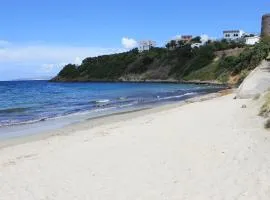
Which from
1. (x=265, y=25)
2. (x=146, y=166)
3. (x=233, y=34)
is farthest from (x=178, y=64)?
(x=146, y=166)

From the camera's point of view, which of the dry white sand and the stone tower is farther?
the stone tower

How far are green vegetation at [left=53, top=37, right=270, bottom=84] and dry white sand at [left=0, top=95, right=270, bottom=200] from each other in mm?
65556

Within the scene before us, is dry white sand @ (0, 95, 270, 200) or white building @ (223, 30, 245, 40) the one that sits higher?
white building @ (223, 30, 245, 40)

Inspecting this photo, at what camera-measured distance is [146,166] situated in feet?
33.3

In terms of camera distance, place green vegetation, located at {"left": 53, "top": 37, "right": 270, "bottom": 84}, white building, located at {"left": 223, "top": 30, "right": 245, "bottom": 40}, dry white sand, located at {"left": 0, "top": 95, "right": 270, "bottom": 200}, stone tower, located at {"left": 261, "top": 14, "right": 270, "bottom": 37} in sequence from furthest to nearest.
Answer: white building, located at {"left": 223, "top": 30, "right": 245, "bottom": 40}
stone tower, located at {"left": 261, "top": 14, "right": 270, "bottom": 37}
green vegetation, located at {"left": 53, "top": 37, "right": 270, "bottom": 84}
dry white sand, located at {"left": 0, "top": 95, "right": 270, "bottom": 200}

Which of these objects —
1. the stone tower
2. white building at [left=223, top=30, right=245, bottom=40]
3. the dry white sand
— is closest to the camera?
the dry white sand

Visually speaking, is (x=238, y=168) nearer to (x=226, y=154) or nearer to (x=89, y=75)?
(x=226, y=154)

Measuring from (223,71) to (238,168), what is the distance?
299 feet

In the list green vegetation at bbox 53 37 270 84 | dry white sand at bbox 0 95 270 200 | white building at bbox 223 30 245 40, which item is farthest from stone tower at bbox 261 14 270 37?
dry white sand at bbox 0 95 270 200

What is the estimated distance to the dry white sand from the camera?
8250 millimetres

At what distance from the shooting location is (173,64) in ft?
410

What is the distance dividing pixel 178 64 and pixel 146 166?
374ft

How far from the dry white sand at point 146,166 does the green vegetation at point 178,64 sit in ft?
215

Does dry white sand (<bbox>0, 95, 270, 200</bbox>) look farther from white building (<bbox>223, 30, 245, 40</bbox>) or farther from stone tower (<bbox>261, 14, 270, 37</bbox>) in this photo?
white building (<bbox>223, 30, 245, 40</bbox>)
